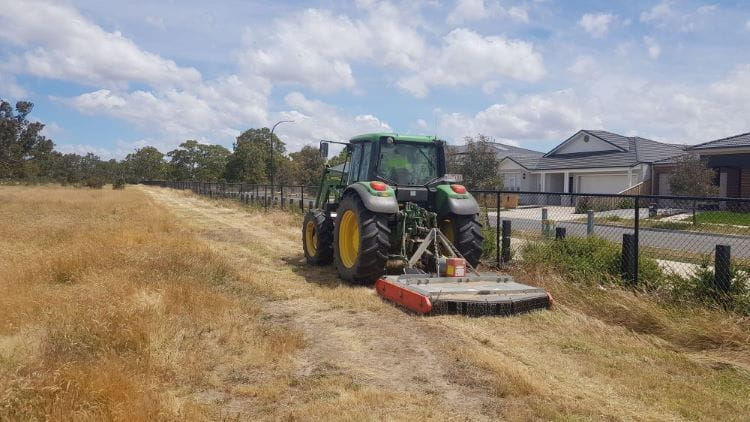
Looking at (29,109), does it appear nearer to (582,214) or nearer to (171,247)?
(171,247)

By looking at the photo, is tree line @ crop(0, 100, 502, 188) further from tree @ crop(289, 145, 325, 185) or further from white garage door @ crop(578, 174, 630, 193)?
white garage door @ crop(578, 174, 630, 193)

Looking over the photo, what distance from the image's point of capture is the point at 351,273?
823 cm

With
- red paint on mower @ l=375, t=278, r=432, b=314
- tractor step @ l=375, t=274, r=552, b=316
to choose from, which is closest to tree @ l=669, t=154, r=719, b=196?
tractor step @ l=375, t=274, r=552, b=316

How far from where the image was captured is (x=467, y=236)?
848 centimetres

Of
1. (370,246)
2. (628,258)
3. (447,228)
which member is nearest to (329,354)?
(370,246)

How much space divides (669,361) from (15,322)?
20.2ft

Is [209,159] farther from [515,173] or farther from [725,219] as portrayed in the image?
[725,219]

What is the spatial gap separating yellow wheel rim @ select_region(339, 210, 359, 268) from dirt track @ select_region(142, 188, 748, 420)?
1289 millimetres

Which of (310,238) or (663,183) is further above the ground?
(663,183)

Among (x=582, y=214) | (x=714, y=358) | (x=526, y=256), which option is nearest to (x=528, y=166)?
(x=582, y=214)

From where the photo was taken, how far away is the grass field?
3.91 metres

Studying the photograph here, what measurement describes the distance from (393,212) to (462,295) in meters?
1.77

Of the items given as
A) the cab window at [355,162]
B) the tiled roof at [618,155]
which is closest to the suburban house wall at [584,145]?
the tiled roof at [618,155]

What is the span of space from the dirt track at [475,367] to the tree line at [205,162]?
5.69 m
